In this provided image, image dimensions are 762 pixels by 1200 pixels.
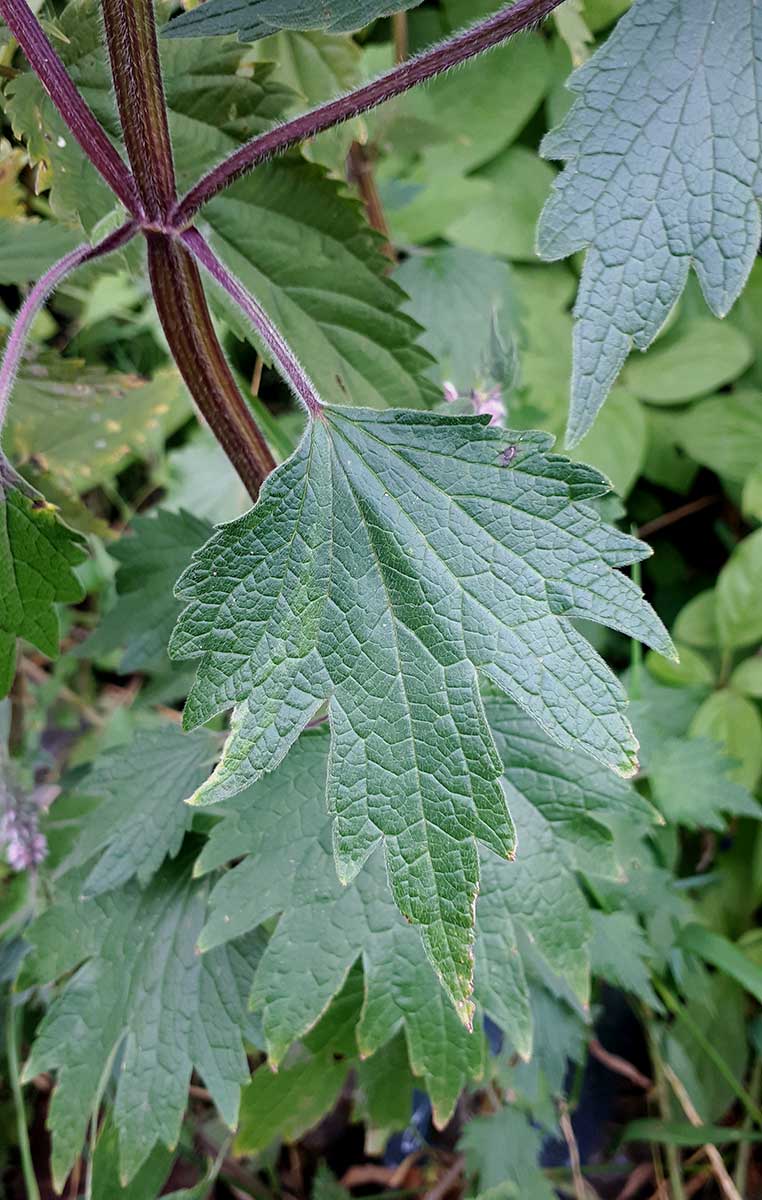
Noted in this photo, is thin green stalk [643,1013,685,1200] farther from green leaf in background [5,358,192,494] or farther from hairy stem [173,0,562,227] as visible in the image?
hairy stem [173,0,562,227]

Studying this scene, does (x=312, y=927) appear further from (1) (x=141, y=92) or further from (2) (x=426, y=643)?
(1) (x=141, y=92)

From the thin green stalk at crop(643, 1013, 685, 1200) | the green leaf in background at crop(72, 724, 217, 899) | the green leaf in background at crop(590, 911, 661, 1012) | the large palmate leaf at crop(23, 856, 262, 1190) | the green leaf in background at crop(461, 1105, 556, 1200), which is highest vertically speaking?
the green leaf in background at crop(72, 724, 217, 899)

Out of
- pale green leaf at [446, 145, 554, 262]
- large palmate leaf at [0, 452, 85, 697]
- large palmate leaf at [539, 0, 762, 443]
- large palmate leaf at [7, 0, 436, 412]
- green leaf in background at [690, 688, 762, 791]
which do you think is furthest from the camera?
pale green leaf at [446, 145, 554, 262]

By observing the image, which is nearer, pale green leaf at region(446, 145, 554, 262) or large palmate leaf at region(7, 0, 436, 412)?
large palmate leaf at region(7, 0, 436, 412)

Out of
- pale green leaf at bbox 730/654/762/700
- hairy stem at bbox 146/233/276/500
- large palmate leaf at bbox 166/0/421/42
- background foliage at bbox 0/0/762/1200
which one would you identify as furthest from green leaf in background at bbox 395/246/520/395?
large palmate leaf at bbox 166/0/421/42

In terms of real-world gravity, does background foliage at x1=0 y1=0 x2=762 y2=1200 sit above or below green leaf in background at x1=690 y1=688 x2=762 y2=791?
above

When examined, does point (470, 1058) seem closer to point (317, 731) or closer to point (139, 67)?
point (317, 731)

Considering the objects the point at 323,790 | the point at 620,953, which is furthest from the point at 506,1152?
the point at 323,790
